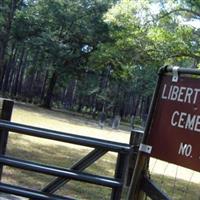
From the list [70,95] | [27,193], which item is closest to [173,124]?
[27,193]

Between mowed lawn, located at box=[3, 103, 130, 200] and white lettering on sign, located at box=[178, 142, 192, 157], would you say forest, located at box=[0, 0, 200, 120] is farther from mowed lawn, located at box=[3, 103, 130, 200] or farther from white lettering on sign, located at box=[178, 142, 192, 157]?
white lettering on sign, located at box=[178, 142, 192, 157]

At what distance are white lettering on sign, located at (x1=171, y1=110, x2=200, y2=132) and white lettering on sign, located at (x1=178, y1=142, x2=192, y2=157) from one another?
0.12m

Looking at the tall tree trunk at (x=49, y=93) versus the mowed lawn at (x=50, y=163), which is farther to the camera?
the tall tree trunk at (x=49, y=93)

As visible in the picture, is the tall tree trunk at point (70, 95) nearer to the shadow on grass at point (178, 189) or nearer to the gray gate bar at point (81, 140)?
the shadow on grass at point (178, 189)

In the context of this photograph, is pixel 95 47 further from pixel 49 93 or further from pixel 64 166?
pixel 64 166

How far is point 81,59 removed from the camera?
5138 cm

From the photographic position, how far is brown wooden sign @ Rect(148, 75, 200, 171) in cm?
359

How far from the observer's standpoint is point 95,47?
47469mm

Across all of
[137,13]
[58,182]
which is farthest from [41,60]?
[58,182]

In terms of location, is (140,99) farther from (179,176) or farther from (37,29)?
(179,176)

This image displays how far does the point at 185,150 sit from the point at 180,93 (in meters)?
0.42

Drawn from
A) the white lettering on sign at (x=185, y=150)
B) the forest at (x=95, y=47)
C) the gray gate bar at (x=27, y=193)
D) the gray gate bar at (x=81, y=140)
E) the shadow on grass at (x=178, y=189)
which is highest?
the forest at (x=95, y=47)

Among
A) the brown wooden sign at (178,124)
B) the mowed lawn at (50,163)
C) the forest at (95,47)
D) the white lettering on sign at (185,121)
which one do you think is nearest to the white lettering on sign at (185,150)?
the brown wooden sign at (178,124)

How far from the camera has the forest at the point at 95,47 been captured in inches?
651
